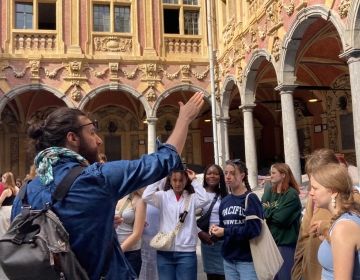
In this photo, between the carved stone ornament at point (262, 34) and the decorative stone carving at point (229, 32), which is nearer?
the carved stone ornament at point (262, 34)

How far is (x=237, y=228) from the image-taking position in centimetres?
326

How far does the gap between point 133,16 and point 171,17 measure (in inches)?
64.9

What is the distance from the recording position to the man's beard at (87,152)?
180cm

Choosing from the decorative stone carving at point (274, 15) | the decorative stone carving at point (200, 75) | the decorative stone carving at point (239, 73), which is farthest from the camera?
the decorative stone carving at point (200, 75)

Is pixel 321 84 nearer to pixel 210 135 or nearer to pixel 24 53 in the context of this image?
pixel 210 135

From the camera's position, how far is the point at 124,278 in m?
1.72

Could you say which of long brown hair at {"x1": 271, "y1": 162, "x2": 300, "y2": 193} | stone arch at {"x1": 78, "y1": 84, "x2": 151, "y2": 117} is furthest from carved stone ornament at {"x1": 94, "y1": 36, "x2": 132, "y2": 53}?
long brown hair at {"x1": 271, "y1": 162, "x2": 300, "y2": 193}

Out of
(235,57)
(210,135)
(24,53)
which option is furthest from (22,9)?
(210,135)

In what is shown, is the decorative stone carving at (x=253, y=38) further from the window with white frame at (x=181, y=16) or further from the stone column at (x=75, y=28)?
the stone column at (x=75, y=28)

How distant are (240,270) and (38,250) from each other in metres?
2.18

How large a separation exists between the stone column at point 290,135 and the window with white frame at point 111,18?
289 inches

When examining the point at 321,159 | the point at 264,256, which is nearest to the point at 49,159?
the point at 321,159

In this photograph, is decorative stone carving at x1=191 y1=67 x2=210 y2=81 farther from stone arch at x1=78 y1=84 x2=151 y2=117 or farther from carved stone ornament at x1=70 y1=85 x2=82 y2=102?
carved stone ornament at x1=70 y1=85 x2=82 y2=102

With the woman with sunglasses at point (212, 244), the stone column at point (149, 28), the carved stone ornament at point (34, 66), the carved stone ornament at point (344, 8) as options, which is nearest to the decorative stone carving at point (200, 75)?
the stone column at point (149, 28)
